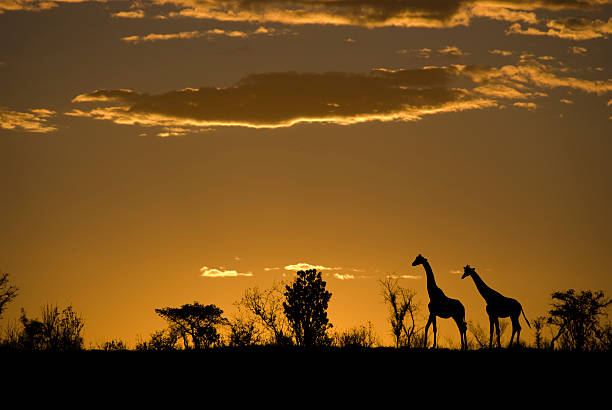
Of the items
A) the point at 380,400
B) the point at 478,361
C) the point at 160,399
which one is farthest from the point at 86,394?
the point at 478,361

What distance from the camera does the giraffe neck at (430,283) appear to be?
33312mm

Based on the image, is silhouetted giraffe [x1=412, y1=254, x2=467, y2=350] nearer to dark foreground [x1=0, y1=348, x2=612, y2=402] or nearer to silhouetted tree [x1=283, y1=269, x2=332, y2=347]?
dark foreground [x1=0, y1=348, x2=612, y2=402]

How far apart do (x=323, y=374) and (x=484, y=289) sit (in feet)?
35.0

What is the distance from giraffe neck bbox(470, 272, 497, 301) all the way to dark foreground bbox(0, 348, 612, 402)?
4.54 meters

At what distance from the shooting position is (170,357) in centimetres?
2736

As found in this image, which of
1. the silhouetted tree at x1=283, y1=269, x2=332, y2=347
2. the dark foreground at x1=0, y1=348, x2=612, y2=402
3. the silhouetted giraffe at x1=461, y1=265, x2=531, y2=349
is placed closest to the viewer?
the dark foreground at x1=0, y1=348, x2=612, y2=402

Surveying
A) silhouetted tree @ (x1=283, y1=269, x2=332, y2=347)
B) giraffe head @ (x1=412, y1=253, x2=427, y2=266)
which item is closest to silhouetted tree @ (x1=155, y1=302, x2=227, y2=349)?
silhouetted tree @ (x1=283, y1=269, x2=332, y2=347)

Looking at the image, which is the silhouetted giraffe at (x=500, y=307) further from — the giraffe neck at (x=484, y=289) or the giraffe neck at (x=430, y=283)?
the giraffe neck at (x=430, y=283)

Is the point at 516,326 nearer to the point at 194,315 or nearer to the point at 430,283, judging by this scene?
the point at 430,283

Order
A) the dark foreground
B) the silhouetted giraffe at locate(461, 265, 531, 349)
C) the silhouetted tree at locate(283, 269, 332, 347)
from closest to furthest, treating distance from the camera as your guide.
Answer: the dark foreground
the silhouetted giraffe at locate(461, 265, 531, 349)
the silhouetted tree at locate(283, 269, 332, 347)

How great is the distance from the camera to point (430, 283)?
33.8 m

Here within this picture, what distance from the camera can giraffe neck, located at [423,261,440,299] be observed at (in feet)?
109

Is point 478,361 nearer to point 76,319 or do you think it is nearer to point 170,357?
point 170,357

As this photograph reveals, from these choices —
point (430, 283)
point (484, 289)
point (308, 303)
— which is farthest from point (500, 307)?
point (308, 303)
